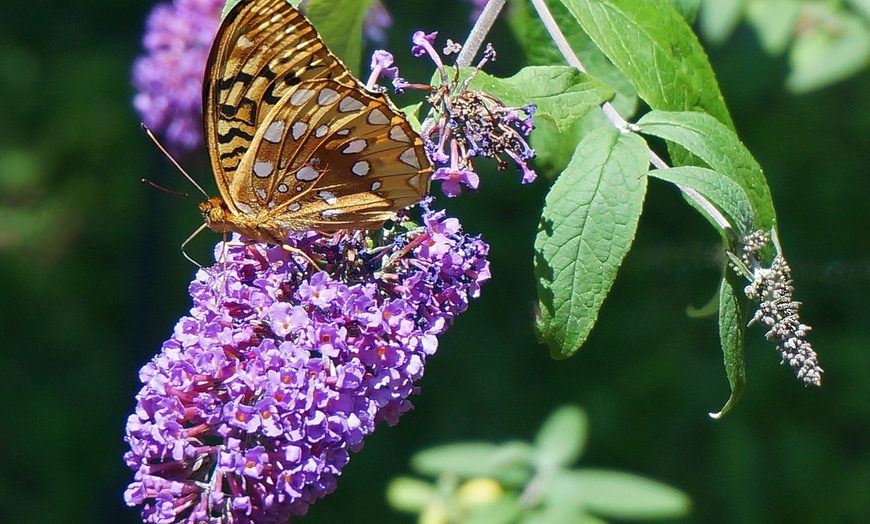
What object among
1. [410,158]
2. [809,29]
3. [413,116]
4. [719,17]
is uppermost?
[809,29]

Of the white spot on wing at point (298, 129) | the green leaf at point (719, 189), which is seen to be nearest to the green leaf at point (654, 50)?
the green leaf at point (719, 189)

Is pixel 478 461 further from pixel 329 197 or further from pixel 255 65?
pixel 255 65

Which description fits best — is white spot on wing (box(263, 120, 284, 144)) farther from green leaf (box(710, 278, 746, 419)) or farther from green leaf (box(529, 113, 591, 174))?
green leaf (box(710, 278, 746, 419))

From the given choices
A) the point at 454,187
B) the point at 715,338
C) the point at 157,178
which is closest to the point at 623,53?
the point at 454,187

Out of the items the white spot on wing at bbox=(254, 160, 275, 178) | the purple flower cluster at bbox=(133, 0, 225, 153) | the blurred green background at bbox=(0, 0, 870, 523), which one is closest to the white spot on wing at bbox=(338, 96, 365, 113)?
the white spot on wing at bbox=(254, 160, 275, 178)

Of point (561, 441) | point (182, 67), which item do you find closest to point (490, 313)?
point (561, 441)

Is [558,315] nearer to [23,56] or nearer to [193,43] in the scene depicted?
[193,43]
